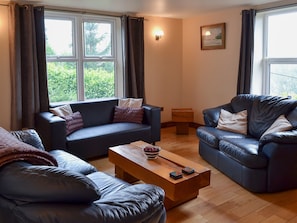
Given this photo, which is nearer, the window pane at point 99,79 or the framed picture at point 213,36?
the window pane at point 99,79

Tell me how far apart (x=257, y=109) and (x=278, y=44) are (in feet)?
4.35

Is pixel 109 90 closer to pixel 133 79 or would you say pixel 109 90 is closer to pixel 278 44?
pixel 133 79

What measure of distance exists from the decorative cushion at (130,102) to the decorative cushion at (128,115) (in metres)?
0.10

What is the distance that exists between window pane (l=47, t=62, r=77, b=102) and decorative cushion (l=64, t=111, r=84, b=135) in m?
0.60

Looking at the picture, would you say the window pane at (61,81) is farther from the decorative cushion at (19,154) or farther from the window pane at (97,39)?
→ the decorative cushion at (19,154)

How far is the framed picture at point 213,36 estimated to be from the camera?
205 inches

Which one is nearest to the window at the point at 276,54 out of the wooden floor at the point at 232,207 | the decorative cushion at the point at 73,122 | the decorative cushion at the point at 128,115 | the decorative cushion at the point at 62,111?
the decorative cushion at the point at 128,115

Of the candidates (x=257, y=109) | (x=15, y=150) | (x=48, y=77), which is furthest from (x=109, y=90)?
(x=15, y=150)

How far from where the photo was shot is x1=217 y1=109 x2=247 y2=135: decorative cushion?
3.93 m

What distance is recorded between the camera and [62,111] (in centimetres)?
427

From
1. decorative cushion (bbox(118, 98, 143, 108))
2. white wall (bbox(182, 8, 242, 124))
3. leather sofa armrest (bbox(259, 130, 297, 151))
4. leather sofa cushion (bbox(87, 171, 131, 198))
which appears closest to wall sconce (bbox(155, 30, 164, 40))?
white wall (bbox(182, 8, 242, 124))

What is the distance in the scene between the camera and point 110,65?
529 centimetres

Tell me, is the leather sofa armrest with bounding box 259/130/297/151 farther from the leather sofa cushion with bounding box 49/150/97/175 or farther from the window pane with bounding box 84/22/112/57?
the window pane with bounding box 84/22/112/57

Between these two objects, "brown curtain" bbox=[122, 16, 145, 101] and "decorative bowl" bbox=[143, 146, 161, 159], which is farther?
"brown curtain" bbox=[122, 16, 145, 101]
